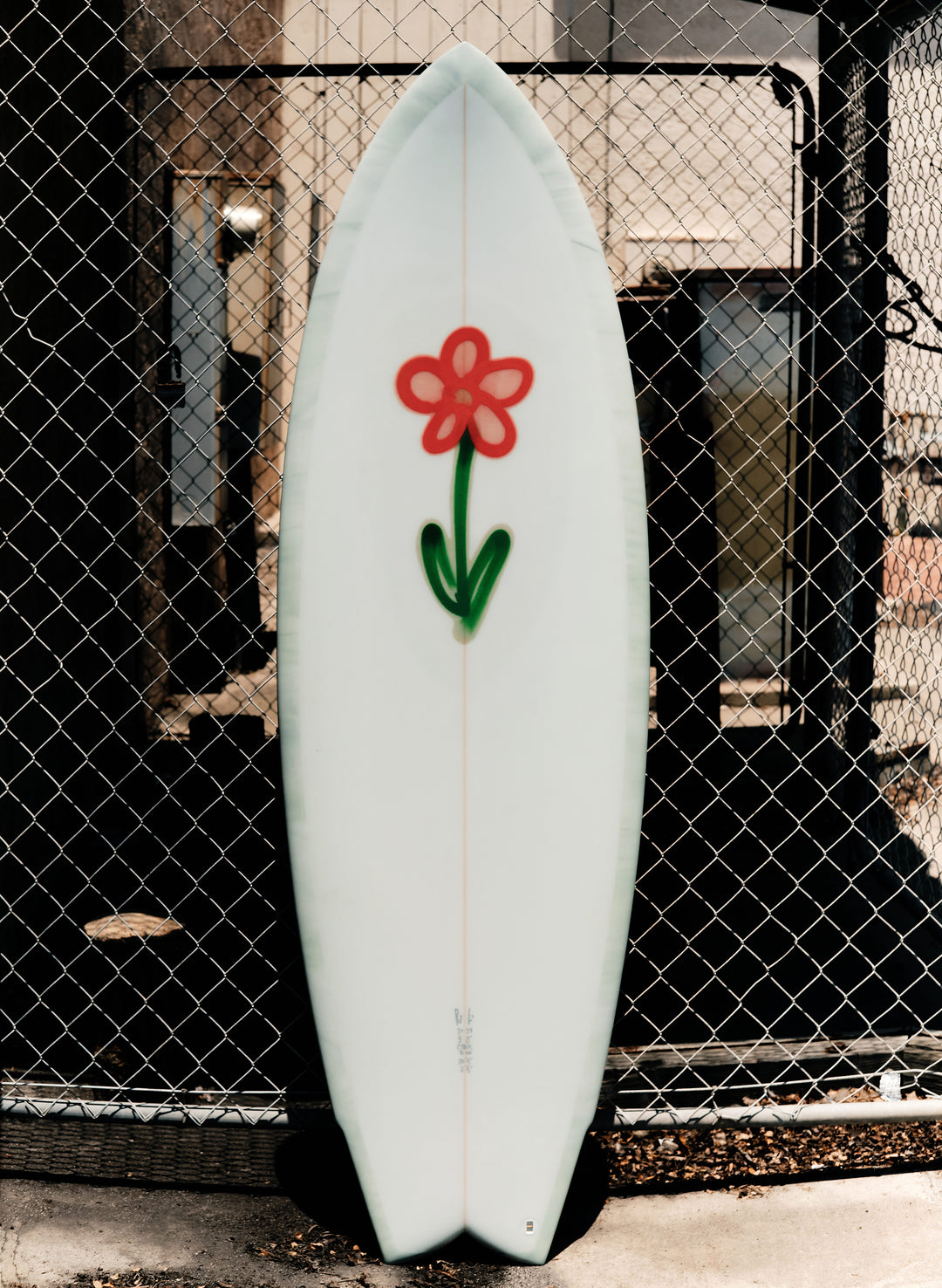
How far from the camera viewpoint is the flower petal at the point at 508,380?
1.70 m

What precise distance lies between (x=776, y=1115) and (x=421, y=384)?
145 cm

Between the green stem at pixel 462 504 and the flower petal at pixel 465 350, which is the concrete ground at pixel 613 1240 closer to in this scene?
the green stem at pixel 462 504

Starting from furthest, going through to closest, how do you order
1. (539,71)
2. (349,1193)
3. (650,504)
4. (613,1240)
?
(650,504) < (539,71) < (349,1193) < (613,1240)

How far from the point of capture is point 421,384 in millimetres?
1700

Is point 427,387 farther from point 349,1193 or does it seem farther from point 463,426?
point 349,1193

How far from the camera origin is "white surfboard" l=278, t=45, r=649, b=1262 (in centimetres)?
171

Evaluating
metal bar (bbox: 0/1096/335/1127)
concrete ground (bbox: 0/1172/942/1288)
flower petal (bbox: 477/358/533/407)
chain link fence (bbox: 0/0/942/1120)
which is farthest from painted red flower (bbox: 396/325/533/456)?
concrete ground (bbox: 0/1172/942/1288)

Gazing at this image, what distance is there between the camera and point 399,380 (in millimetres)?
1705

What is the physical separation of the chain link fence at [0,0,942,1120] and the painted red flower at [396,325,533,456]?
2.94 feet

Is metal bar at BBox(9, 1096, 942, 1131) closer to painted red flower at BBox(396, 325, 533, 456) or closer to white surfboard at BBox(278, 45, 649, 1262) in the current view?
white surfboard at BBox(278, 45, 649, 1262)

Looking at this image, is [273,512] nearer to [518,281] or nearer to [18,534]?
[18,534]

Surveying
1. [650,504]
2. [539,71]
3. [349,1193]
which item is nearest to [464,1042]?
[349,1193]

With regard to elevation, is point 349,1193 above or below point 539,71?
below

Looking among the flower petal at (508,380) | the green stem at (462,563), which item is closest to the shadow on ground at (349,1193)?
the green stem at (462,563)
